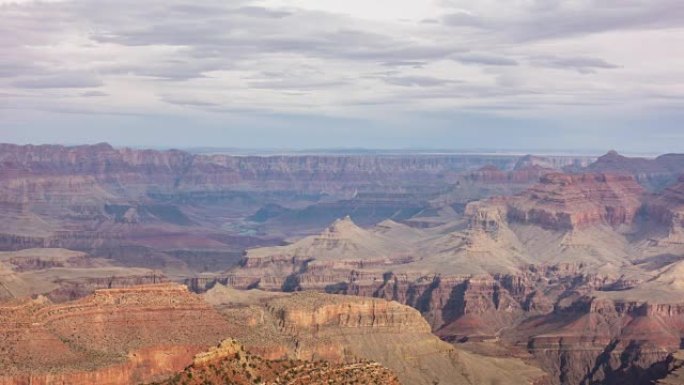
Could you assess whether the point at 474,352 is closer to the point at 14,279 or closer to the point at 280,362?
the point at 14,279

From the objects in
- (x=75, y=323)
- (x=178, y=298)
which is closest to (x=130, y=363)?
(x=75, y=323)

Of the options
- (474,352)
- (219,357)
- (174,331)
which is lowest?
(474,352)

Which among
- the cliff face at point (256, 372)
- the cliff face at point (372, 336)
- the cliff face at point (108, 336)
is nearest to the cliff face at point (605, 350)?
the cliff face at point (372, 336)

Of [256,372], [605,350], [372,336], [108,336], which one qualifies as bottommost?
[605,350]

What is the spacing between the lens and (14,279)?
19688 centimetres

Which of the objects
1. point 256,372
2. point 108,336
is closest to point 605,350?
point 108,336

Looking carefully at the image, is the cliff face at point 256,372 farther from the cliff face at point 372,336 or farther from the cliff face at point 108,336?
the cliff face at point 372,336

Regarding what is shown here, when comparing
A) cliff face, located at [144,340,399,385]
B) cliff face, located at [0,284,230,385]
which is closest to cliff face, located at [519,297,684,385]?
cliff face, located at [0,284,230,385]

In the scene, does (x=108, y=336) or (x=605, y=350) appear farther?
(x=605, y=350)

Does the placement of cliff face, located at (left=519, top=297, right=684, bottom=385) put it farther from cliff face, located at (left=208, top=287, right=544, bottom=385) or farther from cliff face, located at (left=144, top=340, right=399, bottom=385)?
cliff face, located at (left=144, top=340, right=399, bottom=385)

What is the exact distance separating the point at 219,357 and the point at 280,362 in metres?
6.75

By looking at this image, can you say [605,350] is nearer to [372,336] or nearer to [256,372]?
[372,336]

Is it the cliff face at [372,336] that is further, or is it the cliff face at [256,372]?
the cliff face at [372,336]

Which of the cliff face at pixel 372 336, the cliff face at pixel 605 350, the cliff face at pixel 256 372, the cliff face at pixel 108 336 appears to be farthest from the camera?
the cliff face at pixel 605 350
